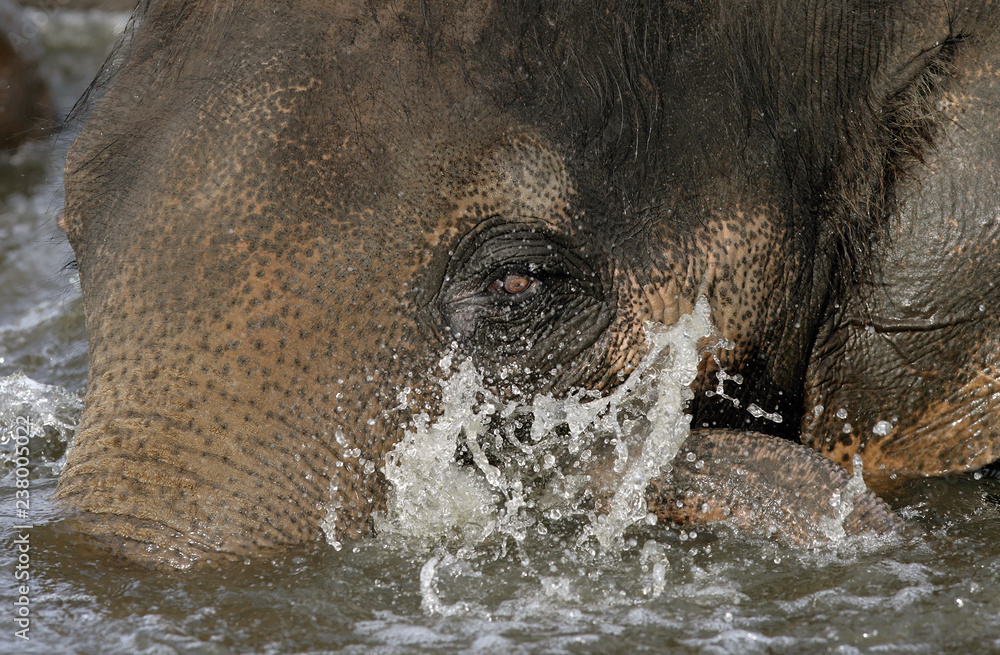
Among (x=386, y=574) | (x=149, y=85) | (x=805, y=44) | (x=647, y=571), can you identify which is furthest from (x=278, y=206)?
(x=805, y=44)

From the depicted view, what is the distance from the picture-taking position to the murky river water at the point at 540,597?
2.25m

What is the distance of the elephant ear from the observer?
115 inches

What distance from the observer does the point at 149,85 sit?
9.15ft

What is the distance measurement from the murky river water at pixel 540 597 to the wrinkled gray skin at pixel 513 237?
3.7 inches

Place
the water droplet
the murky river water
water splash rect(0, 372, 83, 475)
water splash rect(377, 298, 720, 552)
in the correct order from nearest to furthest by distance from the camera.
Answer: the murky river water
water splash rect(377, 298, 720, 552)
the water droplet
water splash rect(0, 372, 83, 475)

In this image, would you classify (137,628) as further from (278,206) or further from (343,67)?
(343,67)

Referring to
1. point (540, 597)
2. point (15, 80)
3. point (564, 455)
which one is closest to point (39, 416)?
point (564, 455)

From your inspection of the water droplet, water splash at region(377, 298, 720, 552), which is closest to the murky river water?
water splash at region(377, 298, 720, 552)

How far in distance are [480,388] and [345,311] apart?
1.19 ft

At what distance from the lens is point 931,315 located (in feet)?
9.73

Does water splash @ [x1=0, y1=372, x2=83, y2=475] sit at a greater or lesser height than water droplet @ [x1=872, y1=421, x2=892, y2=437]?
greater

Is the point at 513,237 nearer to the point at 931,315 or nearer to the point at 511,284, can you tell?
the point at 511,284

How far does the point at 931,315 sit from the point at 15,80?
19.8 ft

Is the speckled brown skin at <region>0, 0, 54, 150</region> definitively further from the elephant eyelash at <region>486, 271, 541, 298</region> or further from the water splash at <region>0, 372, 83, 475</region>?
the elephant eyelash at <region>486, 271, 541, 298</region>
